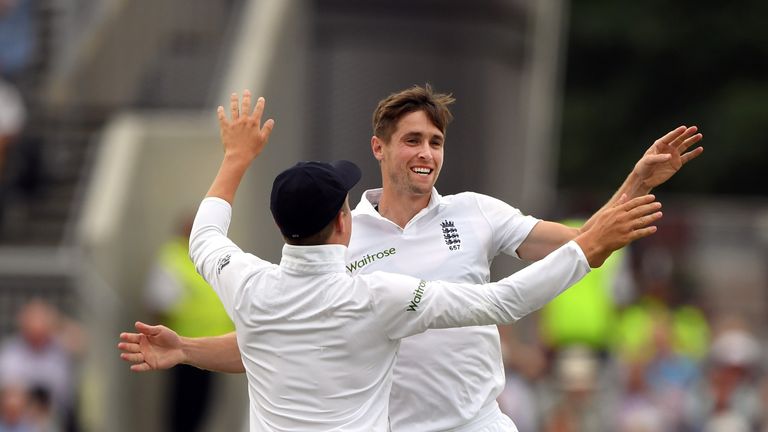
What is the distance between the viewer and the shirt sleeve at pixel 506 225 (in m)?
6.64

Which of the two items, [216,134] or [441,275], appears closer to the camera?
[441,275]

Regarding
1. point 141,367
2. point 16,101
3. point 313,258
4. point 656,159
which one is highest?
point 16,101

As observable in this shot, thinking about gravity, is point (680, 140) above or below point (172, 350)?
above

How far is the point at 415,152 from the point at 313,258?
0.75m

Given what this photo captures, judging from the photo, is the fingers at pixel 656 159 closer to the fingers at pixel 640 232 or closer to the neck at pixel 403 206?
the fingers at pixel 640 232

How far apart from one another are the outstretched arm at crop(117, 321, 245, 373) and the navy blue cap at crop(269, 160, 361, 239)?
30.5 inches

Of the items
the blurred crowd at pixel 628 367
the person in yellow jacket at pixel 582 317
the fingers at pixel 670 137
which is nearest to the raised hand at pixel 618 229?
the fingers at pixel 670 137

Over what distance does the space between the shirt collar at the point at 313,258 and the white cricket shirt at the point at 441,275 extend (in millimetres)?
537

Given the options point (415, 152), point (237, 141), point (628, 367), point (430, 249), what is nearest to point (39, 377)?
point (628, 367)

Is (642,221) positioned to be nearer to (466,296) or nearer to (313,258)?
(466,296)

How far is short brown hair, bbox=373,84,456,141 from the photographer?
655 cm

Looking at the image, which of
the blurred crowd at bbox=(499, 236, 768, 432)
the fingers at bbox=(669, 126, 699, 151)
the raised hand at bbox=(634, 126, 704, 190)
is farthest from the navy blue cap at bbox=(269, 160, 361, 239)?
the blurred crowd at bbox=(499, 236, 768, 432)

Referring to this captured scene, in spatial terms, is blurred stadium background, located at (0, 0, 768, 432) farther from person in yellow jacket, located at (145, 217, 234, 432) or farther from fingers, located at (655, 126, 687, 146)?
fingers, located at (655, 126, 687, 146)

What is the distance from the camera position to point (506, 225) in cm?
666
